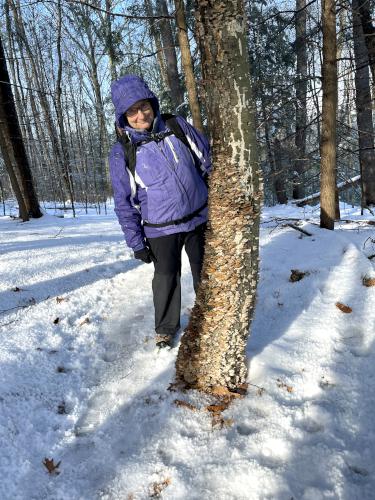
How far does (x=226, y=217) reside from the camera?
2156 millimetres

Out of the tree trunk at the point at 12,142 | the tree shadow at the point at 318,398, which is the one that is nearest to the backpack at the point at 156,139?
the tree shadow at the point at 318,398

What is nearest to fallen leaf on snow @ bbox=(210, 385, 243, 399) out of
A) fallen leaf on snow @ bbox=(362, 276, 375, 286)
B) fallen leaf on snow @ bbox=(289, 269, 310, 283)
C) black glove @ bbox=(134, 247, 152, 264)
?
black glove @ bbox=(134, 247, 152, 264)

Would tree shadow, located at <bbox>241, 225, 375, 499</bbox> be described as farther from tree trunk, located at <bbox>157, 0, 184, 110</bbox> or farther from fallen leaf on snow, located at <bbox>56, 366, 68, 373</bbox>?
tree trunk, located at <bbox>157, 0, 184, 110</bbox>

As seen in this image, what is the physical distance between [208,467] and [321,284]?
2305 mm

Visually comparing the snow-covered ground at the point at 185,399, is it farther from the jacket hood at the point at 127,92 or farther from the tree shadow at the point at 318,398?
the jacket hood at the point at 127,92

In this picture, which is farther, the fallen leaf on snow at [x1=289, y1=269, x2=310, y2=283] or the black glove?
the fallen leaf on snow at [x1=289, y1=269, x2=310, y2=283]

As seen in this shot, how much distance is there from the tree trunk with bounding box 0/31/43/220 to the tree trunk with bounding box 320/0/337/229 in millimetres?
7282

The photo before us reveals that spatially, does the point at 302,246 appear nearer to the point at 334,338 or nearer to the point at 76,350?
the point at 334,338

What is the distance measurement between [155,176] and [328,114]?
9.60ft

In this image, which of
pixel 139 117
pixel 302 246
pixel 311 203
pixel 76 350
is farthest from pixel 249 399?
pixel 311 203

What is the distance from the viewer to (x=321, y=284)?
366 centimetres

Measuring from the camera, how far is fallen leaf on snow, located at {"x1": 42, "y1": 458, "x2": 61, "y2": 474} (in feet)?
6.47

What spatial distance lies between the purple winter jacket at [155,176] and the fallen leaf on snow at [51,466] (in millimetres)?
1501

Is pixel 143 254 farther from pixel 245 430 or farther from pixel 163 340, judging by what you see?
pixel 245 430
